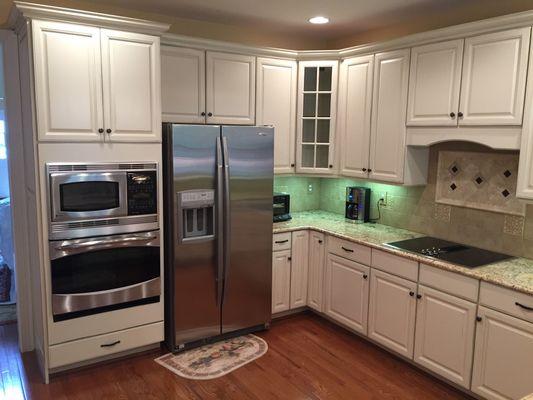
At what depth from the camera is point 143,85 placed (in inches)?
122

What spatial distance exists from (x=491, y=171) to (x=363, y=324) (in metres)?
1.52

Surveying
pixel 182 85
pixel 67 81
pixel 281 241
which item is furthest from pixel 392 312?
pixel 67 81

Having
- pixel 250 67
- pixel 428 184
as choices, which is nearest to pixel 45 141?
pixel 250 67

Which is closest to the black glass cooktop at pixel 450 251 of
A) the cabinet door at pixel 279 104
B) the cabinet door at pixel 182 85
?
the cabinet door at pixel 279 104

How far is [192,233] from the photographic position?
3369 mm

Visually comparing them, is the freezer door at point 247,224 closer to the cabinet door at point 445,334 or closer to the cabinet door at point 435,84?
the cabinet door at point 435,84

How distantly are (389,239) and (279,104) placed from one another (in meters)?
1.55

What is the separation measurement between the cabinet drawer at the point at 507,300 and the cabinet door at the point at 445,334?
0.36 ft

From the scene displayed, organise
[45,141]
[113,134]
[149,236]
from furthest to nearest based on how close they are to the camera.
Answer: [149,236], [113,134], [45,141]

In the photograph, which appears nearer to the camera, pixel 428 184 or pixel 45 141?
pixel 45 141

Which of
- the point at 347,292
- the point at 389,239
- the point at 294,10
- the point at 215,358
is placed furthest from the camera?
the point at 347,292

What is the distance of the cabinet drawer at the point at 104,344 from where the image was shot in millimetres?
3045

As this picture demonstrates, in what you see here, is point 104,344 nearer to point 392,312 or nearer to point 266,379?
point 266,379

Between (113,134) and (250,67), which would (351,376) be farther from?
(250,67)
